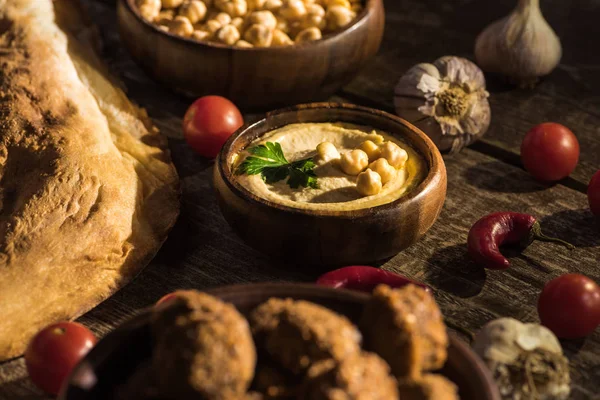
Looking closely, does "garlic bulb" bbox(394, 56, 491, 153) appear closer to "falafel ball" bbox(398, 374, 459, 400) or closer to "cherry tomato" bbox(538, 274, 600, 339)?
"cherry tomato" bbox(538, 274, 600, 339)

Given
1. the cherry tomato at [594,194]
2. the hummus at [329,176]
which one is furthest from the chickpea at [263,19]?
the cherry tomato at [594,194]

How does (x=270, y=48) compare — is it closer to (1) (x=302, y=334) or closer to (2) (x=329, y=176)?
(2) (x=329, y=176)

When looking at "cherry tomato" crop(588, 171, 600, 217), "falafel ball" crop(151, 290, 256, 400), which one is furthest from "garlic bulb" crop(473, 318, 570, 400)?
"cherry tomato" crop(588, 171, 600, 217)

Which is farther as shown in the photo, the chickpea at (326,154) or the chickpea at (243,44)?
the chickpea at (243,44)

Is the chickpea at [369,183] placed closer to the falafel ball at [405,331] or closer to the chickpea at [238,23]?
the falafel ball at [405,331]

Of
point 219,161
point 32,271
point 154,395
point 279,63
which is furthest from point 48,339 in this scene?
point 279,63

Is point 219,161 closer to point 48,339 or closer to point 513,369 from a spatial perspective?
point 48,339
